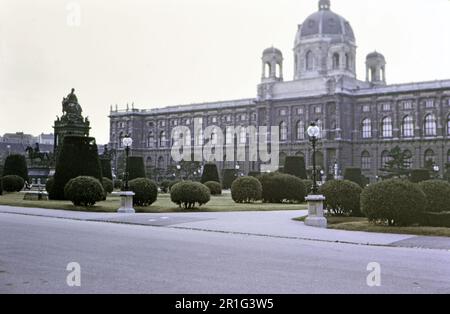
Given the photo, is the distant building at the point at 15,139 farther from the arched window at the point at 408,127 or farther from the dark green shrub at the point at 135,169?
the dark green shrub at the point at 135,169

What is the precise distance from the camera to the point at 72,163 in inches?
1191

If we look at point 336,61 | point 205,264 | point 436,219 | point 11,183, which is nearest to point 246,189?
point 436,219

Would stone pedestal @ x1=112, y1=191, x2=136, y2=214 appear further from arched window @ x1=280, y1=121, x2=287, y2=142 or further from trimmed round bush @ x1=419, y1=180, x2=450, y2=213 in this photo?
arched window @ x1=280, y1=121, x2=287, y2=142

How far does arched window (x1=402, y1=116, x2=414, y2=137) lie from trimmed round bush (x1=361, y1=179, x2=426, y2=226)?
6928cm

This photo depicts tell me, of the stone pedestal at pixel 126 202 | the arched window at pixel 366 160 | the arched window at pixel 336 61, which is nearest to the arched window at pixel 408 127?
the arched window at pixel 366 160

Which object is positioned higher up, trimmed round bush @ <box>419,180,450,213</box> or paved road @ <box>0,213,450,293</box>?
trimmed round bush @ <box>419,180,450,213</box>

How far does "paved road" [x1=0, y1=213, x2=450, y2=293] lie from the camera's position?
7637 millimetres

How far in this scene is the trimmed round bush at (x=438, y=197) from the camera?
60.6 feet

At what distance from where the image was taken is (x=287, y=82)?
299ft

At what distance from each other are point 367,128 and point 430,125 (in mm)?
9662

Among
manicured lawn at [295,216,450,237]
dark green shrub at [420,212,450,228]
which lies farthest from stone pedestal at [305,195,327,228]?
dark green shrub at [420,212,450,228]

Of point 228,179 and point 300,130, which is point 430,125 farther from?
point 228,179
